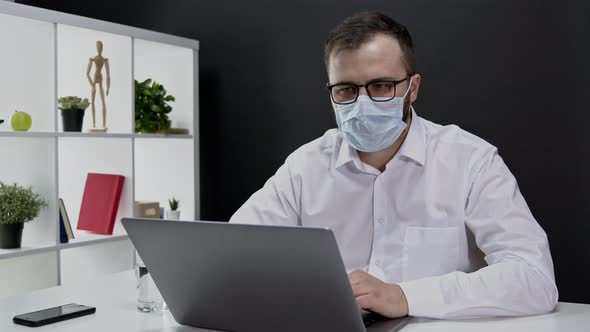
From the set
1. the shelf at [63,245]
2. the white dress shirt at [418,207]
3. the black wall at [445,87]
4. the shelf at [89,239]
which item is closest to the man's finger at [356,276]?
the white dress shirt at [418,207]

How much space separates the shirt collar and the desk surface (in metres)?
0.56

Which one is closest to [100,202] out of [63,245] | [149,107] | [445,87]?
[63,245]

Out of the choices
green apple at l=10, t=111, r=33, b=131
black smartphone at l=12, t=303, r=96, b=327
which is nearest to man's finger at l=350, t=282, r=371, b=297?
black smartphone at l=12, t=303, r=96, b=327

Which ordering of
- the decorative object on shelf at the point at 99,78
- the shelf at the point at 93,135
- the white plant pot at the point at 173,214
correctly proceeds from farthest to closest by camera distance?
the white plant pot at the point at 173,214 → the decorative object on shelf at the point at 99,78 → the shelf at the point at 93,135

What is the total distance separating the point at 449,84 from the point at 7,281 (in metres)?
2.24

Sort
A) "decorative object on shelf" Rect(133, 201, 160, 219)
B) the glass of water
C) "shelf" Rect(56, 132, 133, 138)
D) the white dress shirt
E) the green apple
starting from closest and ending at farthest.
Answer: the glass of water
the white dress shirt
the green apple
"shelf" Rect(56, 132, 133, 138)
"decorative object on shelf" Rect(133, 201, 160, 219)

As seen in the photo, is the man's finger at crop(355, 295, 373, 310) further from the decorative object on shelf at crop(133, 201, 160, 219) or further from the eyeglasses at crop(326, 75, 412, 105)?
the decorative object on shelf at crop(133, 201, 160, 219)

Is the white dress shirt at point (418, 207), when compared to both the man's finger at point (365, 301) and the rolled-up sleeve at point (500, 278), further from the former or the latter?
the man's finger at point (365, 301)

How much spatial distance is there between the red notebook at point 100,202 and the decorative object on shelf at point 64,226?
170 millimetres

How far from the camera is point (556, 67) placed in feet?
9.13

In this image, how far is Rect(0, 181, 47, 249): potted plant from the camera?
280 centimetres

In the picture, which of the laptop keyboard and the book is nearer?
the laptop keyboard

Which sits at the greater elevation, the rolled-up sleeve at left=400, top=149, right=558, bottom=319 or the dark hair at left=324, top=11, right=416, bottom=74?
the dark hair at left=324, top=11, right=416, bottom=74

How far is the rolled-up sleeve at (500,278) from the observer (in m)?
1.34
